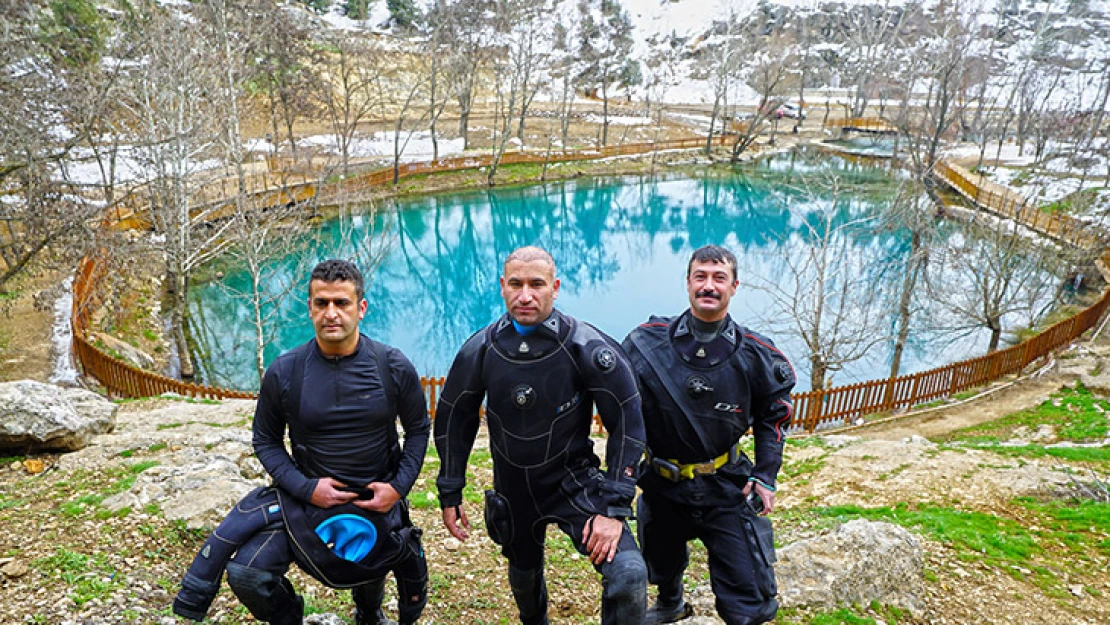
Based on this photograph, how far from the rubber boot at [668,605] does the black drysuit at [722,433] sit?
616mm

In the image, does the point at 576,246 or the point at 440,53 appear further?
the point at 440,53

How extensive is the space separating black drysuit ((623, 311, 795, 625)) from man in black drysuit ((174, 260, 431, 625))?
Answer: 4.49ft

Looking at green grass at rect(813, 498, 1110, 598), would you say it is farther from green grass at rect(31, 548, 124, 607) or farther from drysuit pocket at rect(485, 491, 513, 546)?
green grass at rect(31, 548, 124, 607)

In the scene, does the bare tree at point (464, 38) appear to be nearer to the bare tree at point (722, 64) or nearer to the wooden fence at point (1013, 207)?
the bare tree at point (722, 64)

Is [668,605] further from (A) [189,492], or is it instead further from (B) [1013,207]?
(B) [1013,207]

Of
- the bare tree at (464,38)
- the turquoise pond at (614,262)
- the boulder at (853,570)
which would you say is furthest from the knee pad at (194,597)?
the bare tree at (464,38)

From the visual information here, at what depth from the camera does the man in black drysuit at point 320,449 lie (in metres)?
3.41

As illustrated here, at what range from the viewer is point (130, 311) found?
17531 mm

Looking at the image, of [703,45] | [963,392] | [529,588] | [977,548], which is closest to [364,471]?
[529,588]

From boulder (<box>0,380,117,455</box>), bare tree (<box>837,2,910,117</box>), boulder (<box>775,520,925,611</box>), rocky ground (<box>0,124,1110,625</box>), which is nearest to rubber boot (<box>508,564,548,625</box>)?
rocky ground (<box>0,124,1110,625</box>)

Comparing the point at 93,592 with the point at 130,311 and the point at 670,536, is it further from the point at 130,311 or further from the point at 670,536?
the point at 130,311

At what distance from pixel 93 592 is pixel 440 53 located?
35.0 m

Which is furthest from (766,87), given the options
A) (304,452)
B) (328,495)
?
(328,495)

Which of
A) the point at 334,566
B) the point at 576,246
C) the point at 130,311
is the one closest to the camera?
the point at 334,566
